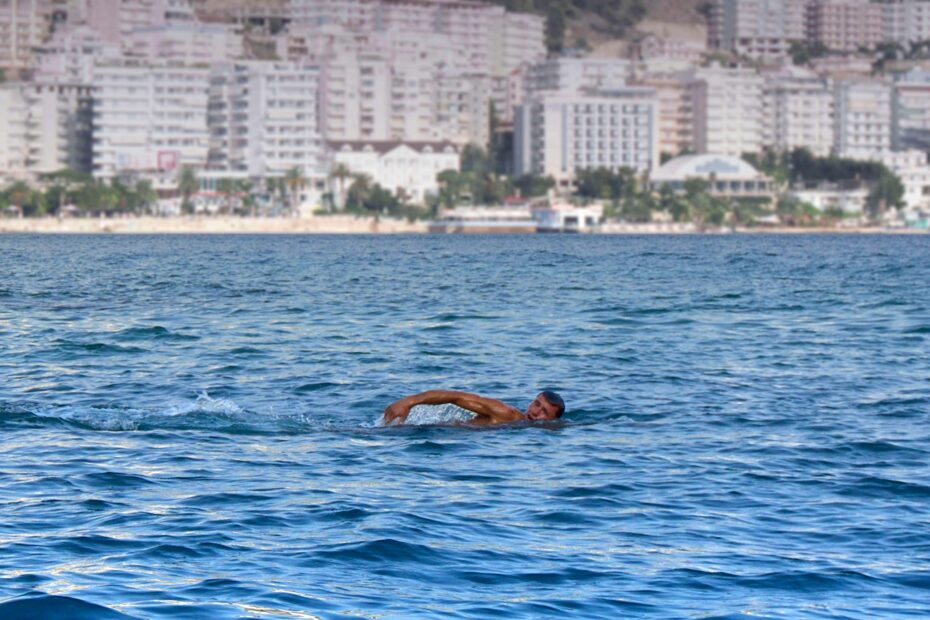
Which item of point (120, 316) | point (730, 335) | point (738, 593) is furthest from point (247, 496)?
point (120, 316)

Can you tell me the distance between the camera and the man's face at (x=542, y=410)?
23.1m

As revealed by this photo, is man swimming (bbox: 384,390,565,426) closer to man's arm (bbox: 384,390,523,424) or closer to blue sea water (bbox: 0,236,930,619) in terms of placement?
man's arm (bbox: 384,390,523,424)

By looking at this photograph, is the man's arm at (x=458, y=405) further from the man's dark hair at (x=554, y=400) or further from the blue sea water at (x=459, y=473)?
the man's dark hair at (x=554, y=400)

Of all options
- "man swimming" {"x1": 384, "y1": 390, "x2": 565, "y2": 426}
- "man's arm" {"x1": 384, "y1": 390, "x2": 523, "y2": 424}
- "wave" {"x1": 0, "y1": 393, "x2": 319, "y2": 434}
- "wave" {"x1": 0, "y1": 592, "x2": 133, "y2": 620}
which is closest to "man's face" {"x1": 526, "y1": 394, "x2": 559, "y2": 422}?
"man swimming" {"x1": 384, "y1": 390, "x2": 565, "y2": 426}

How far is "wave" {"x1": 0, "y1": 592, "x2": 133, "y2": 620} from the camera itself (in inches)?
508

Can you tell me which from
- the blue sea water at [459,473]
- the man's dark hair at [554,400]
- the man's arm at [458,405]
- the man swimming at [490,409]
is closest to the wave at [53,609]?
the blue sea water at [459,473]

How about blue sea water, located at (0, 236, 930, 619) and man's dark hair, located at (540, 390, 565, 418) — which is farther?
man's dark hair, located at (540, 390, 565, 418)

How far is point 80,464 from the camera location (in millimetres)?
19719

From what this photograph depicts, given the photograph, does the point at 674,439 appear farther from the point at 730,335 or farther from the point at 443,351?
the point at 730,335

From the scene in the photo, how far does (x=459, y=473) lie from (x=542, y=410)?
3749 millimetres

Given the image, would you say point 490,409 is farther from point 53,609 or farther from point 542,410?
point 53,609

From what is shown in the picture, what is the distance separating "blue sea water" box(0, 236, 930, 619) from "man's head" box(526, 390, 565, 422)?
0.22m

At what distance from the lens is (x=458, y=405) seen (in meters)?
22.0

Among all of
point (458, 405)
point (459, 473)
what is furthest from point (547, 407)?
point (459, 473)
